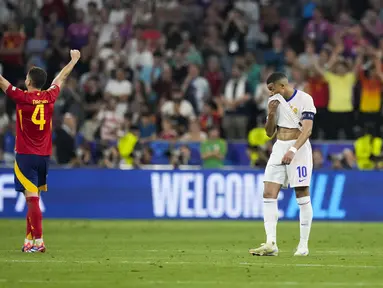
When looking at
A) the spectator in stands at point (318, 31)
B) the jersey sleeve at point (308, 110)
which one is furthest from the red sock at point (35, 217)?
the spectator in stands at point (318, 31)

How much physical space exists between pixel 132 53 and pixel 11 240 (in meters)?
12.0

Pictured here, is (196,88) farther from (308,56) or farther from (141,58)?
(308,56)

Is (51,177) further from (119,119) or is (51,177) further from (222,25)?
(222,25)

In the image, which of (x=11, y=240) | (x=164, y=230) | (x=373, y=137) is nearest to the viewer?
(x=11, y=240)

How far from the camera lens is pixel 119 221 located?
24422 millimetres

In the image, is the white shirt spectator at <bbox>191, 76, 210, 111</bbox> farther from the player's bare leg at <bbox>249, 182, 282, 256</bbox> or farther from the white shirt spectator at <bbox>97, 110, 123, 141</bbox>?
the player's bare leg at <bbox>249, 182, 282, 256</bbox>

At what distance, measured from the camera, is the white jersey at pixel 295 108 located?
14.8 meters

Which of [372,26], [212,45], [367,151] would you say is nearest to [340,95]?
[367,151]

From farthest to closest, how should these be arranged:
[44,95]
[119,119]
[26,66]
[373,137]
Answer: [26,66]
[119,119]
[373,137]
[44,95]

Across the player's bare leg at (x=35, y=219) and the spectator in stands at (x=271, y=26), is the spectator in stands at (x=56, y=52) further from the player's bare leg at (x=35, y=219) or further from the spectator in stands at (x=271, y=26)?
the player's bare leg at (x=35, y=219)

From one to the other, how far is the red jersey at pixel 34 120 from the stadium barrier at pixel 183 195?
942cm

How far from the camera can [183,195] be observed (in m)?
24.6

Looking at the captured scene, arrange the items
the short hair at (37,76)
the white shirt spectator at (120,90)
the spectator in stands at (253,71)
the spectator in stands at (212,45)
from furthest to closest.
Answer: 1. the spectator in stands at (212,45)
2. the white shirt spectator at (120,90)
3. the spectator in stands at (253,71)
4. the short hair at (37,76)

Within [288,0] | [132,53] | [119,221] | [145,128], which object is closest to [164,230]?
[119,221]
